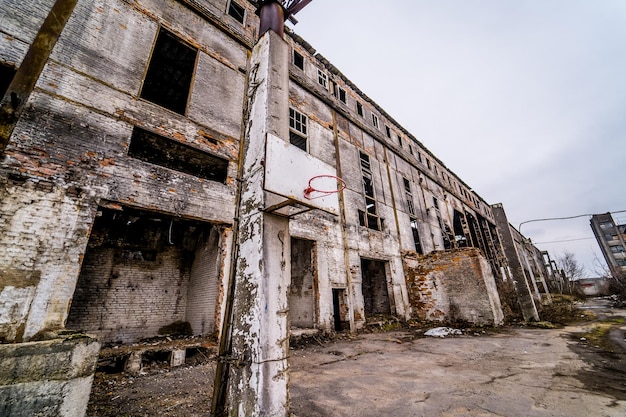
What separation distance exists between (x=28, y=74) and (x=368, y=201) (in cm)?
1026

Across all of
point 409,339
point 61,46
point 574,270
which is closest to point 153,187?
point 61,46

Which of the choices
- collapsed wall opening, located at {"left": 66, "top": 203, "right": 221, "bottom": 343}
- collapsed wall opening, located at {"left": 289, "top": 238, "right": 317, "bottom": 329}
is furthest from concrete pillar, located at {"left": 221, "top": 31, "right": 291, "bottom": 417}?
collapsed wall opening, located at {"left": 289, "top": 238, "right": 317, "bottom": 329}

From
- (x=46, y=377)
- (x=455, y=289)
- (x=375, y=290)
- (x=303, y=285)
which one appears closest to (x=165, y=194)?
(x=46, y=377)

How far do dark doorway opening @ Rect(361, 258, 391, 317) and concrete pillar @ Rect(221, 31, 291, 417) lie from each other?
28.5ft

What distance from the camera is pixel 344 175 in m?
10.3

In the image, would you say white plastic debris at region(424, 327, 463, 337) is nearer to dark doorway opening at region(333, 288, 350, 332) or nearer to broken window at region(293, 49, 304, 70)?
dark doorway opening at region(333, 288, 350, 332)

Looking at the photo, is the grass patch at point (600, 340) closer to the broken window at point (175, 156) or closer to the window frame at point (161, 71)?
the broken window at point (175, 156)

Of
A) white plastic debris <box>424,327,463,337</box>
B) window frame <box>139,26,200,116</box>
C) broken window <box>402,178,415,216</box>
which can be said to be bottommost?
white plastic debris <box>424,327,463,337</box>

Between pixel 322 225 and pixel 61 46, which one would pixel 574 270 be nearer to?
pixel 322 225

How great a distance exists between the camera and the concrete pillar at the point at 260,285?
2158 mm

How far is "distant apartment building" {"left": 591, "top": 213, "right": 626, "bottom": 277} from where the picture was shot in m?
36.2

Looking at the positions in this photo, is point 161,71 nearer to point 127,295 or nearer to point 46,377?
point 127,295

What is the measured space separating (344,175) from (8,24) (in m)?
9.07

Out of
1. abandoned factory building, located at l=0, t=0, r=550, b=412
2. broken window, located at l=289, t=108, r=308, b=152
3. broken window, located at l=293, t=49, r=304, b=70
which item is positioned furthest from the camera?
broken window, located at l=293, t=49, r=304, b=70
